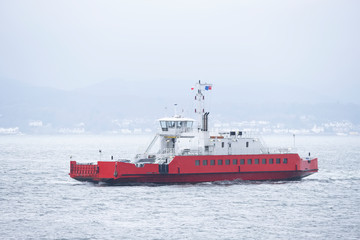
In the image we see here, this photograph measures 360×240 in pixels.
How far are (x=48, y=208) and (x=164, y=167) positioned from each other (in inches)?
392

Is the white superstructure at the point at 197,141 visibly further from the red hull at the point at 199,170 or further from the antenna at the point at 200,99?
the red hull at the point at 199,170

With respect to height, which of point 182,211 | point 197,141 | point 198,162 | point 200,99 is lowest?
point 182,211

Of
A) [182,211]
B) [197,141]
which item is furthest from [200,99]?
[182,211]

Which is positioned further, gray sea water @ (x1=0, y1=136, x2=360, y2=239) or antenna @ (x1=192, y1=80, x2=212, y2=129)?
antenna @ (x1=192, y1=80, x2=212, y2=129)

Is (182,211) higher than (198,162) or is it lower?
lower

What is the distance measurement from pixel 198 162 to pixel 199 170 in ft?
2.05

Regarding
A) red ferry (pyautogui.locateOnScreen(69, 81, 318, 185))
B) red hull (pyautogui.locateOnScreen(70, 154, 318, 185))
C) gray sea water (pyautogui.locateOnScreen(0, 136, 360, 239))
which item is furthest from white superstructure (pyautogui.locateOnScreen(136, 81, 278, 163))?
gray sea water (pyautogui.locateOnScreen(0, 136, 360, 239))

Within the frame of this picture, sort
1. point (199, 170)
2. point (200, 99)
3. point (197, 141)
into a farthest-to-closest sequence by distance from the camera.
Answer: point (200, 99), point (197, 141), point (199, 170)

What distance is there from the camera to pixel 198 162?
46.9 m

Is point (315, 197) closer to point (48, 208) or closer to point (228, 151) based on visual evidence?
point (228, 151)

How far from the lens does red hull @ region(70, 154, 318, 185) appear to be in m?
45.3

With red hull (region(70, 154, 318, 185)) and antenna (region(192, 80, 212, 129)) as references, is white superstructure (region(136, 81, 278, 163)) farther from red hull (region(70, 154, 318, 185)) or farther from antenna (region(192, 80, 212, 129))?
red hull (region(70, 154, 318, 185))

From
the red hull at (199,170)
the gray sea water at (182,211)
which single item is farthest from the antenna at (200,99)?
the gray sea water at (182,211)

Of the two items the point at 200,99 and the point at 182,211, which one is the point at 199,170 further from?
the point at 182,211
